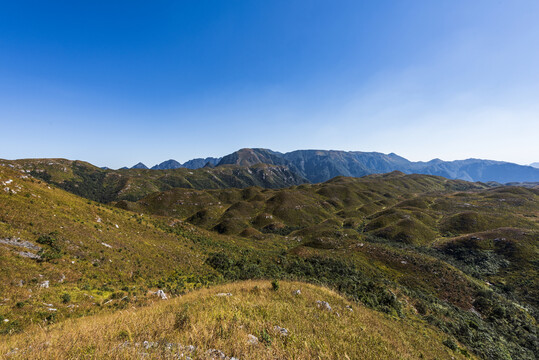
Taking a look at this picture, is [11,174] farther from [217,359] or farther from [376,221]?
[376,221]

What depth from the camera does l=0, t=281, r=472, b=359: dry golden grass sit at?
6133 mm

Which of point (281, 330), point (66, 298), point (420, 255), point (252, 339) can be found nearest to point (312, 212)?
point (420, 255)

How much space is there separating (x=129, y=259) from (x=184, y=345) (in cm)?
2363

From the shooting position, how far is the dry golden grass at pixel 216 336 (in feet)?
20.1

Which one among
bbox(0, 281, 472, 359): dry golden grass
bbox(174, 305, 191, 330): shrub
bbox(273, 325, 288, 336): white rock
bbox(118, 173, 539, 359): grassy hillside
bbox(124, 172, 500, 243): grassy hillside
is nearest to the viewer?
bbox(0, 281, 472, 359): dry golden grass

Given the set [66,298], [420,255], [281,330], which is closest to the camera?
[281,330]

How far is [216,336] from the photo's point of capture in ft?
24.1

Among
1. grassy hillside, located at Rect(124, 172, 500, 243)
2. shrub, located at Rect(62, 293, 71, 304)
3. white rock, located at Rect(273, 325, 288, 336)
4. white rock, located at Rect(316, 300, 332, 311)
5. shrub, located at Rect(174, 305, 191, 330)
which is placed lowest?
grassy hillside, located at Rect(124, 172, 500, 243)

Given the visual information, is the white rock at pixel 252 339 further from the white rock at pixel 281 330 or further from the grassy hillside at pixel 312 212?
the grassy hillside at pixel 312 212

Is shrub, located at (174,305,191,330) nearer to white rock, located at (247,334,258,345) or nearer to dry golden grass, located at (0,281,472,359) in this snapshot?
dry golden grass, located at (0,281,472,359)

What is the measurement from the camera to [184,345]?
21.7 ft

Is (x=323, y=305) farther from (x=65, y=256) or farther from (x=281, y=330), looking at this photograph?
(x=65, y=256)

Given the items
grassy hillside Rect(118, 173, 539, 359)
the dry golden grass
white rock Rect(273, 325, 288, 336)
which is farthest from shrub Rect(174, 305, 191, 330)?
grassy hillside Rect(118, 173, 539, 359)

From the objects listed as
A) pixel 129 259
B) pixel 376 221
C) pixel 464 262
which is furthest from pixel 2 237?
pixel 376 221
